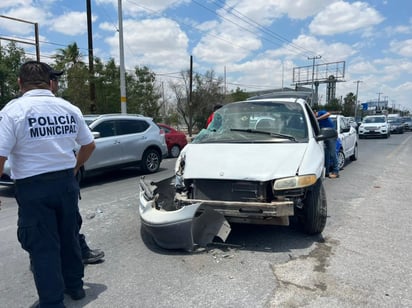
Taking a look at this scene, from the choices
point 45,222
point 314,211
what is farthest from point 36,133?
point 314,211

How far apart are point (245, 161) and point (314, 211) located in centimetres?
105

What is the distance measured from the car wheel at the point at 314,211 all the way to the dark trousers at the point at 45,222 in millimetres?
2757

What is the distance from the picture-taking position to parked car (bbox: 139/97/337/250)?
3.74 m

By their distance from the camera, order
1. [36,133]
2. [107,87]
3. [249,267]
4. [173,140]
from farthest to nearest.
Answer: [107,87] < [173,140] < [249,267] < [36,133]

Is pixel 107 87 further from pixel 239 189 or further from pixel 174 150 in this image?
pixel 239 189

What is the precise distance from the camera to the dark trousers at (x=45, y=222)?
2465mm

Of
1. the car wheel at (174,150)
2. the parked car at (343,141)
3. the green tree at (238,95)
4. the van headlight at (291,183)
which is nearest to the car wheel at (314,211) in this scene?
the van headlight at (291,183)

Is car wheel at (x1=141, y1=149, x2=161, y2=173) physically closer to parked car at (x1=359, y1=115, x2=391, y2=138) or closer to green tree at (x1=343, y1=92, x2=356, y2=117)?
parked car at (x1=359, y1=115, x2=391, y2=138)

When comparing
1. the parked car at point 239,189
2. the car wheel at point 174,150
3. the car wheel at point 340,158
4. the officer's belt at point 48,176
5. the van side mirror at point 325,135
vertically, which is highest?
the van side mirror at point 325,135

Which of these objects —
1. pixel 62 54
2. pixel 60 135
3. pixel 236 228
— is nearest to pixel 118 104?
→ pixel 62 54

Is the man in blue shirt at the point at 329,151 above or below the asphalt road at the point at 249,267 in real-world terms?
above

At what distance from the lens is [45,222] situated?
8.25 ft

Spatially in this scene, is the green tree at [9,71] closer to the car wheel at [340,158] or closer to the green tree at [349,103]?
the car wheel at [340,158]

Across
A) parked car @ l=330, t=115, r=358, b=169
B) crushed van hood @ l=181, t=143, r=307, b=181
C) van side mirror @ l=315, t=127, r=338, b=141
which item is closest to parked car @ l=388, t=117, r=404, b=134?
parked car @ l=330, t=115, r=358, b=169
